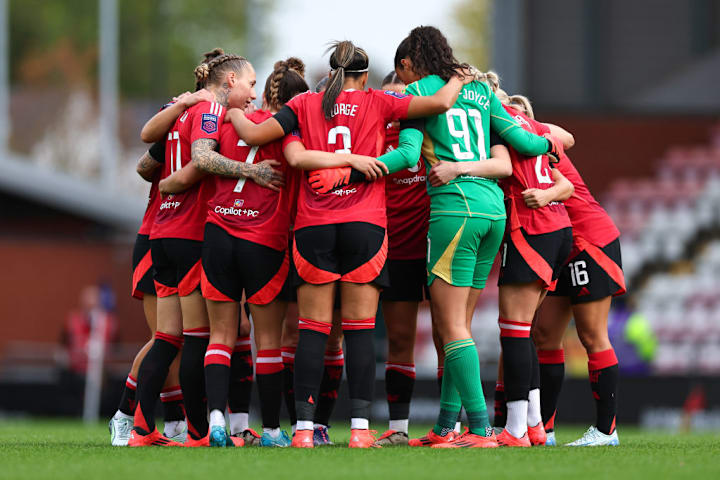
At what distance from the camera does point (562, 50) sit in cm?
1953

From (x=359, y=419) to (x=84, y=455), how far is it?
146 centimetres

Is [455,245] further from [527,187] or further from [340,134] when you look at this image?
[340,134]

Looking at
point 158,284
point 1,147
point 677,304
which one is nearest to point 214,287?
point 158,284

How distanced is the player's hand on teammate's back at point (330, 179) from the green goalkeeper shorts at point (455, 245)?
578 millimetres

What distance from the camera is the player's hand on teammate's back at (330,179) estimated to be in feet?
19.9

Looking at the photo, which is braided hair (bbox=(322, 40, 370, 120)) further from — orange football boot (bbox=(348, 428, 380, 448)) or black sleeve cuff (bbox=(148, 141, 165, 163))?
orange football boot (bbox=(348, 428, 380, 448))

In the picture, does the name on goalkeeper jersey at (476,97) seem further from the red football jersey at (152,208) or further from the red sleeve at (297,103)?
the red football jersey at (152,208)

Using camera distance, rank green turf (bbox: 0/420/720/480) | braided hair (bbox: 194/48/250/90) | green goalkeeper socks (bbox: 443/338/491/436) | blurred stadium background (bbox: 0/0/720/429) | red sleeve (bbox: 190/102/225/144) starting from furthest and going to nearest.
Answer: blurred stadium background (bbox: 0/0/720/429) < braided hair (bbox: 194/48/250/90) < red sleeve (bbox: 190/102/225/144) < green goalkeeper socks (bbox: 443/338/491/436) < green turf (bbox: 0/420/720/480)

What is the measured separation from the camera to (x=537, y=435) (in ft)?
22.2

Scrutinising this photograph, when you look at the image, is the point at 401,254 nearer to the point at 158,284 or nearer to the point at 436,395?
the point at 158,284

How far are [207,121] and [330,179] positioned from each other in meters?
0.91

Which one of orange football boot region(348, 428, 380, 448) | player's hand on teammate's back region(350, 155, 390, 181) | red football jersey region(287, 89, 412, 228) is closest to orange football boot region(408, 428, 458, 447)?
orange football boot region(348, 428, 380, 448)

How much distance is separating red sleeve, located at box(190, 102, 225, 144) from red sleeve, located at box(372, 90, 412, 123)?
96cm

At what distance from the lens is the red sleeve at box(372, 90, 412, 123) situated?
6199mm
